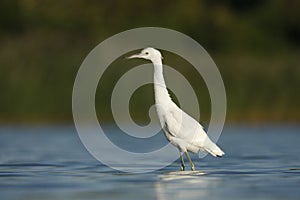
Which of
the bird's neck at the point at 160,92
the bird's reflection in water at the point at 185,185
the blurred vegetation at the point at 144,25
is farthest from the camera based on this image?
the blurred vegetation at the point at 144,25

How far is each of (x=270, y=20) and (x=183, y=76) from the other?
13.7 metres

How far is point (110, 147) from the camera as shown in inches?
987

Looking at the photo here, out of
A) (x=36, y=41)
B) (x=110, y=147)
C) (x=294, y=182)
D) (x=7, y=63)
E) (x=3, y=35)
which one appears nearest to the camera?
(x=294, y=182)

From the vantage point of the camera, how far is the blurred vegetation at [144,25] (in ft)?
115

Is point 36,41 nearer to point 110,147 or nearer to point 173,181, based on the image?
point 110,147

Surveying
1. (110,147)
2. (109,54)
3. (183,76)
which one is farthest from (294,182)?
(109,54)

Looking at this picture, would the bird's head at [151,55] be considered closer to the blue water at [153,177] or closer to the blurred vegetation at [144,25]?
the blue water at [153,177]

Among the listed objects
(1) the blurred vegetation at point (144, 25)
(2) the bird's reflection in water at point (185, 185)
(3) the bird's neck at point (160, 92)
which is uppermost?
(1) the blurred vegetation at point (144, 25)

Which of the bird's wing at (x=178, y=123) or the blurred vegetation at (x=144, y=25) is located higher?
the blurred vegetation at (x=144, y=25)

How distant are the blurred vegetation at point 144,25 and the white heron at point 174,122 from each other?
17.3 metres

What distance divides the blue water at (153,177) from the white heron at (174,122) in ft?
1.44

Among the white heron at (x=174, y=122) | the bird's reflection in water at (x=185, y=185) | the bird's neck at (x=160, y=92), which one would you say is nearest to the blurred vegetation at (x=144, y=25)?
the white heron at (x=174, y=122)

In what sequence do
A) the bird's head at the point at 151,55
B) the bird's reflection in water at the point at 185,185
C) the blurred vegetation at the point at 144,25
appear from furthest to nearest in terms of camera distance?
1. the blurred vegetation at the point at 144,25
2. the bird's head at the point at 151,55
3. the bird's reflection in water at the point at 185,185

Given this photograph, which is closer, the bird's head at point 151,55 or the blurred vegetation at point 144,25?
the bird's head at point 151,55
